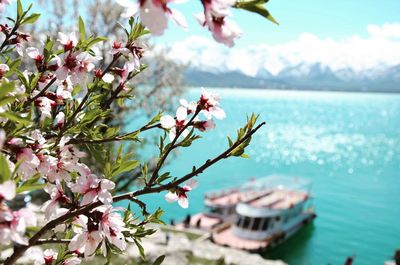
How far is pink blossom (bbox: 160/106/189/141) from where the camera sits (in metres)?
2.39

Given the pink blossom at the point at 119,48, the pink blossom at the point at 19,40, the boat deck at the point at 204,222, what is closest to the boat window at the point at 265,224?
the boat deck at the point at 204,222

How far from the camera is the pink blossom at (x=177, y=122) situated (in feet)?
7.85

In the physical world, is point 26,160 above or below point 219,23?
below

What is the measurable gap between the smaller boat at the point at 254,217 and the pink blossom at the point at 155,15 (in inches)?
1088

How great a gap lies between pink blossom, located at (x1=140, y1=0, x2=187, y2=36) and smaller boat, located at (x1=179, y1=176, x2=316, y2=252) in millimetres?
27636

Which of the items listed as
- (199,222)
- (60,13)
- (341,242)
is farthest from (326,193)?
(60,13)

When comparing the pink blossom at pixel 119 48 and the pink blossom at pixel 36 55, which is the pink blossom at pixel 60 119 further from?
the pink blossom at pixel 119 48

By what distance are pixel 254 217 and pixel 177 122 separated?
28.5 metres

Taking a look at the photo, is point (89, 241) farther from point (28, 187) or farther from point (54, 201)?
point (28, 187)

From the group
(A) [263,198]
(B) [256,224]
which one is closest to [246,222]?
(B) [256,224]

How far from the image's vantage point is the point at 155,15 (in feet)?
3.79

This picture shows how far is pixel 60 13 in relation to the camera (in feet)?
64.5

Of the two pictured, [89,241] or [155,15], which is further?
[89,241]

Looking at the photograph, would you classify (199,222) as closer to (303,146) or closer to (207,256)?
(207,256)
